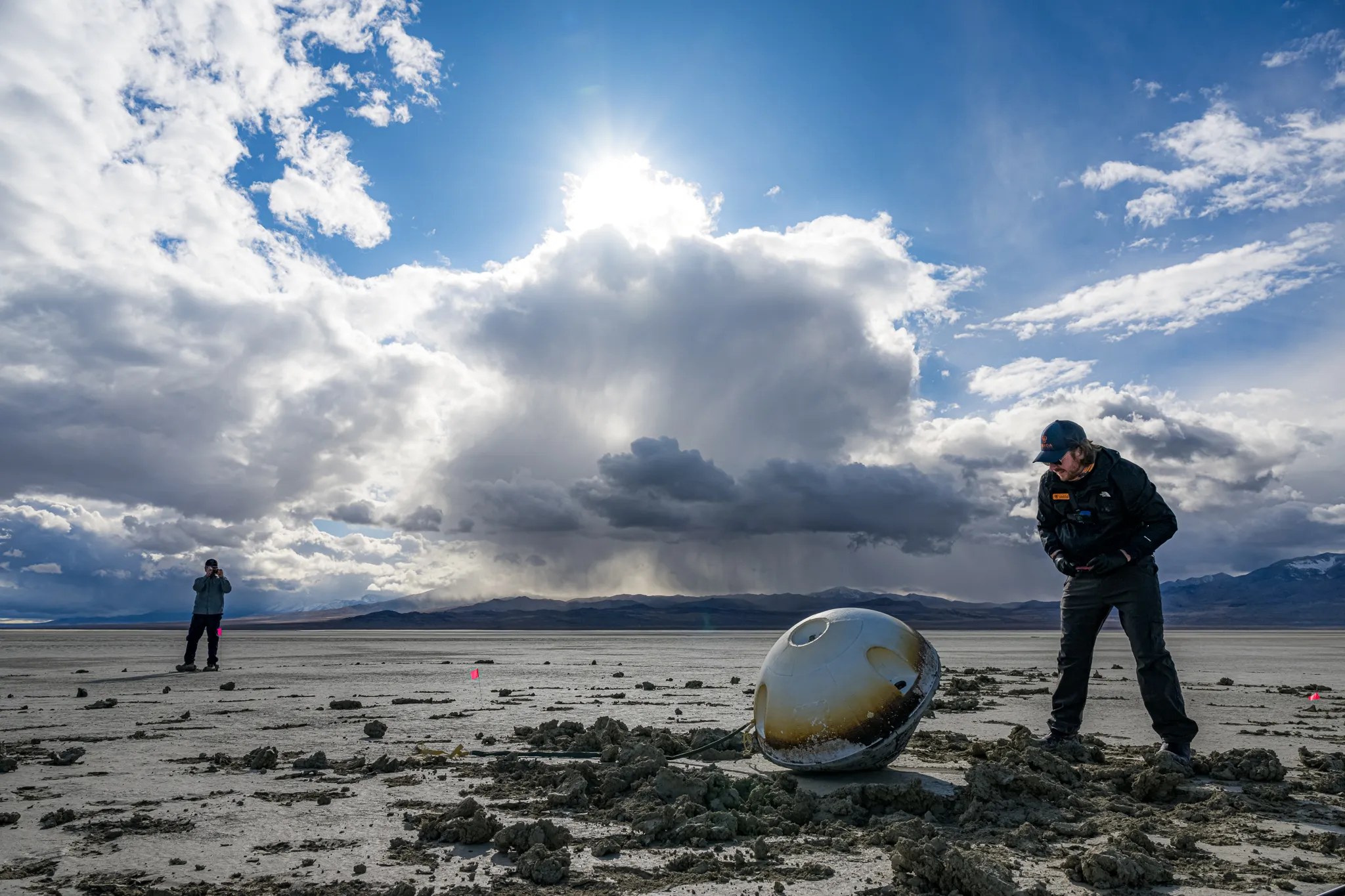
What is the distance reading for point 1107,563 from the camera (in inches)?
229

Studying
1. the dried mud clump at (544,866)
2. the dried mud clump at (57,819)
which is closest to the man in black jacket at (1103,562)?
the dried mud clump at (544,866)

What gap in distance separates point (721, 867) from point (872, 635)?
2.23 m

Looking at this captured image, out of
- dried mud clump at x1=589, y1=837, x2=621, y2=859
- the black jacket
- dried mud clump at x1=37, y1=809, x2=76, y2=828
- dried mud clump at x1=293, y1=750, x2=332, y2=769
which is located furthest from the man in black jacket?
dried mud clump at x1=37, y1=809, x2=76, y2=828

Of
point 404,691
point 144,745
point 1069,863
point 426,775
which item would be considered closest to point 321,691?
point 404,691

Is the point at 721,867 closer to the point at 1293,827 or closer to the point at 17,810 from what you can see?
the point at 1293,827

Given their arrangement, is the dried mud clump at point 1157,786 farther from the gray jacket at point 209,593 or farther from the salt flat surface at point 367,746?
the gray jacket at point 209,593

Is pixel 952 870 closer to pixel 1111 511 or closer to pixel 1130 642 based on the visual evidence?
pixel 1130 642

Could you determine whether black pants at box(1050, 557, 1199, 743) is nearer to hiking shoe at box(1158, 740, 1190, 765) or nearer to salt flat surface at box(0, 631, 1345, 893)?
hiking shoe at box(1158, 740, 1190, 765)

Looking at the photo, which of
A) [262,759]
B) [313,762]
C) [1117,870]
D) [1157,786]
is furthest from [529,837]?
[1157,786]

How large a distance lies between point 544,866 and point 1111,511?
15.0ft

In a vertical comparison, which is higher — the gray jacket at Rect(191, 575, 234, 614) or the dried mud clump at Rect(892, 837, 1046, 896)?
the gray jacket at Rect(191, 575, 234, 614)

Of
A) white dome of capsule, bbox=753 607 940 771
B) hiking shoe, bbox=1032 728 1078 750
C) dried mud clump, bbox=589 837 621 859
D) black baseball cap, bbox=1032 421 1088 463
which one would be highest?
black baseball cap, bbox=1032 421 1088 463

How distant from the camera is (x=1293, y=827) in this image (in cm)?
428

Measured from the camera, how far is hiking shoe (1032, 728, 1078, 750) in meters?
6.02
